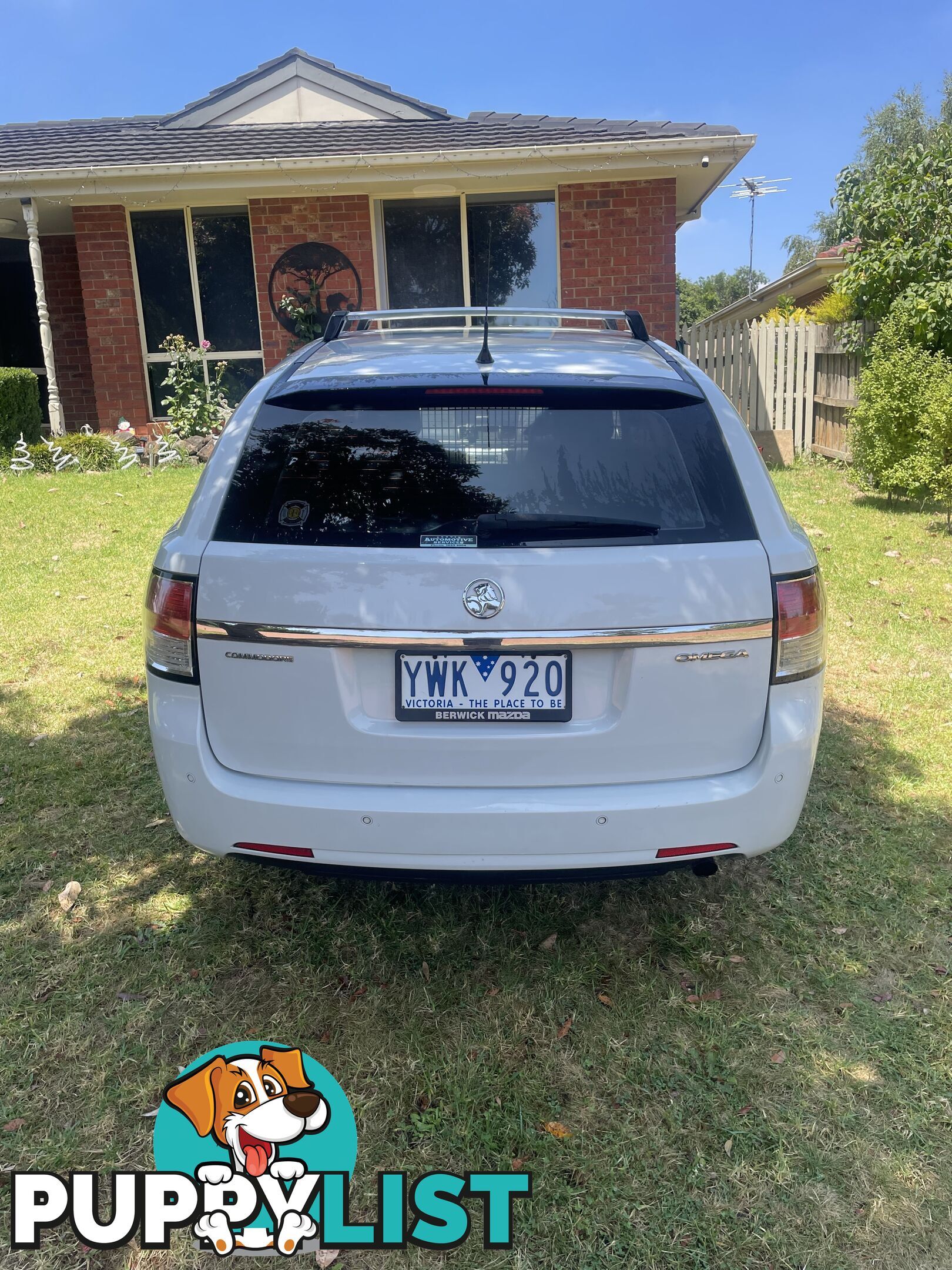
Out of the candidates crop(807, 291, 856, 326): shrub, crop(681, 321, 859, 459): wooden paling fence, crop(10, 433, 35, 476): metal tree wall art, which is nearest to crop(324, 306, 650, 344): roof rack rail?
crop(807, 291, 856, 326): shrub

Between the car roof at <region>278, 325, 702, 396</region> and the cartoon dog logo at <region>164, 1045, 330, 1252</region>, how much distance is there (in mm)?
1787

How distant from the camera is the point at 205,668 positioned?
8.14 feet

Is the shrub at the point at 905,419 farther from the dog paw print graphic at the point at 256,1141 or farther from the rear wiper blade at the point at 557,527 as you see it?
the dog paw print graphic at the point at 256,1141

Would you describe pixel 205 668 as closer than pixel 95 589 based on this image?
Yes

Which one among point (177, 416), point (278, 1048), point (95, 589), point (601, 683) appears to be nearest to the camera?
point (601, 683)

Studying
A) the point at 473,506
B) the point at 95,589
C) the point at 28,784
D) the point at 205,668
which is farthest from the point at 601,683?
the point at 95,589

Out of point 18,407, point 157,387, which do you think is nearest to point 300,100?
point 157,387

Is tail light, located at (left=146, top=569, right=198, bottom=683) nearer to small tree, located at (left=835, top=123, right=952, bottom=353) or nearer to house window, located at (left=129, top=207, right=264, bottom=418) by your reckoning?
small tree, located at (left=835, top=123, right=952, bottom=353)

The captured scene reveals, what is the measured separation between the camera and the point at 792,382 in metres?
13.6

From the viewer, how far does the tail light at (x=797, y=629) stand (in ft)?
7.98

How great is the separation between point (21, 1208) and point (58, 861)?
159 cm

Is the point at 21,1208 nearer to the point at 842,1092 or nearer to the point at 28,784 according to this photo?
the point at 842,1092

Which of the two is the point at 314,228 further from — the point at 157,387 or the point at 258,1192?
the point at 258,1192

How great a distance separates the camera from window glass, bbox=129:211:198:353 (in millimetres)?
13625
